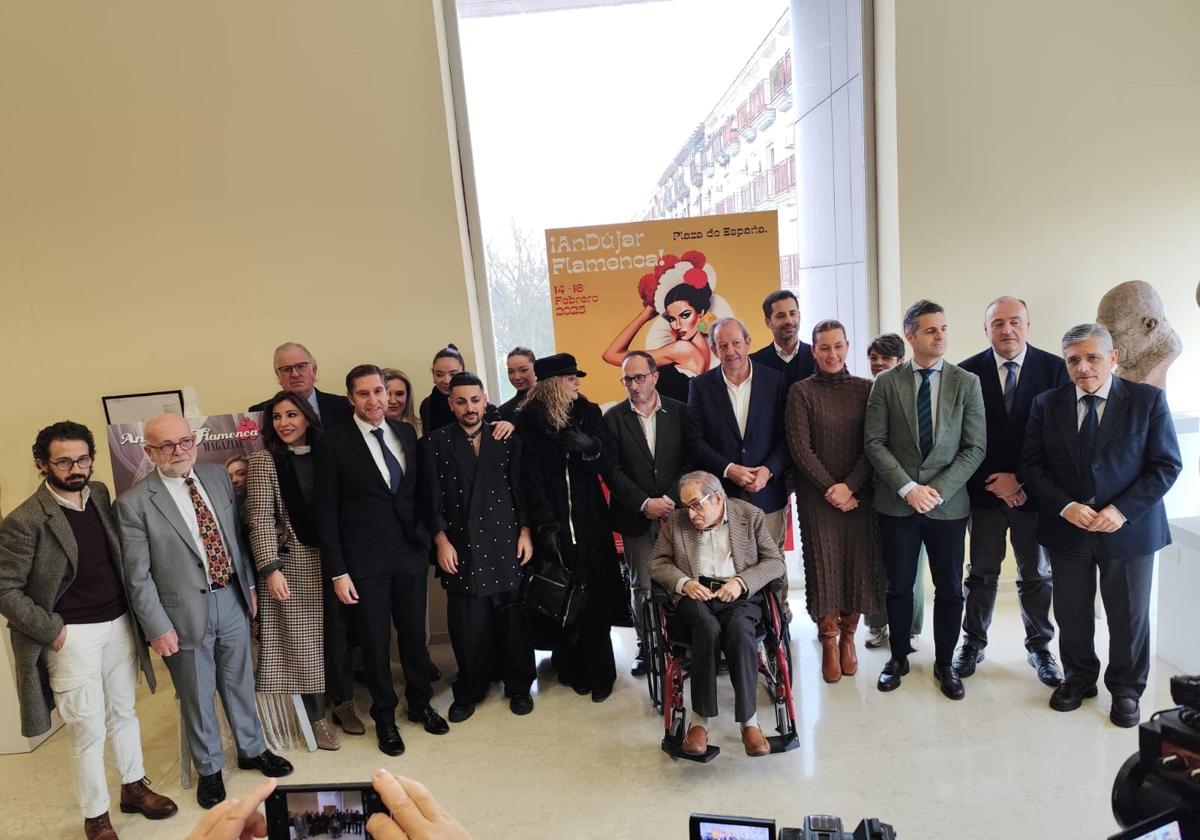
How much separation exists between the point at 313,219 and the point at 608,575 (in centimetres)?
251

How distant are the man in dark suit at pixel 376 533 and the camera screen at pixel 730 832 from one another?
82.4 inches

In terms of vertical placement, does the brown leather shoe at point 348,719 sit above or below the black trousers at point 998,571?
below

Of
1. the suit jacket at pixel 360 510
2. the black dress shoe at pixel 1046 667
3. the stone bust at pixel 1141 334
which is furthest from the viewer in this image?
the stone bust at pixel 1141 334

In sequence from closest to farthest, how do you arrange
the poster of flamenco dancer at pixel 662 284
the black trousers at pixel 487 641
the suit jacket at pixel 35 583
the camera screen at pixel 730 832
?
the camera screen at pixel 730 832
the suit jacket at pixel 35 583
the black trousers at pixel 487 641
the poster of flamenco dancer at pixel 662 284

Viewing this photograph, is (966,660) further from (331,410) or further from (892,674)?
(331,410)

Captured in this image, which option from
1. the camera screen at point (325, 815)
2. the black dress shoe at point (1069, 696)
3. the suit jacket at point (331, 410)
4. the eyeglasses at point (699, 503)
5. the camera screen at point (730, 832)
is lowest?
the black dress shoe at point (1069, 696)

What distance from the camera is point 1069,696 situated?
9.91 feet

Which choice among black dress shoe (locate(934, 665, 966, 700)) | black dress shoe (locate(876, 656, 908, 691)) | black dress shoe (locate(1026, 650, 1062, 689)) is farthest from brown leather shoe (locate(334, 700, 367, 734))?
black dress shoe (locate(1026, 650, 1062, 689))

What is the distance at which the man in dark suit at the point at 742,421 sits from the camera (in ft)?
10.9

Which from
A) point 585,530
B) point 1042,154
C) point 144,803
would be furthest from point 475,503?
point 1042,154

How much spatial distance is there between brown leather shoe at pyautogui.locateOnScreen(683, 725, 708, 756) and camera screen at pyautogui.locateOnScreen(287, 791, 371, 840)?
1938mm

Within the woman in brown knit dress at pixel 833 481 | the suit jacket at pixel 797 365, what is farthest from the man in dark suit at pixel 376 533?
the suit jacket at pixel 797 365

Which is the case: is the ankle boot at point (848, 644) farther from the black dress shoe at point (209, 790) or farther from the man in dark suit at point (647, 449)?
the black dress shoe at point (209, 790)

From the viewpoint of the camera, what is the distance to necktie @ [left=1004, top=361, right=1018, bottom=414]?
10.5ft
